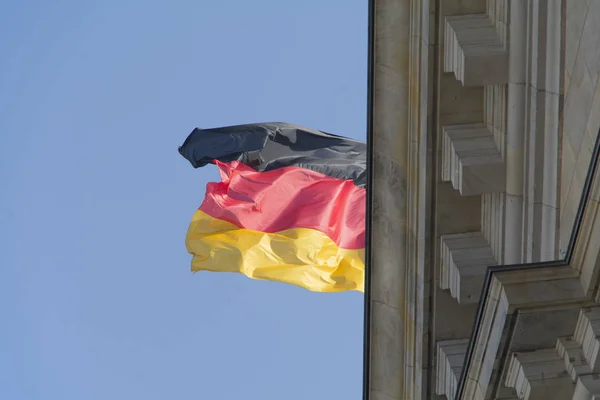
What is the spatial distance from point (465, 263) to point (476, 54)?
2.57 meters

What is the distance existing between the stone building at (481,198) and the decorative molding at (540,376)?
0.04 ft

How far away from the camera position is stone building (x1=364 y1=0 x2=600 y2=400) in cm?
1016

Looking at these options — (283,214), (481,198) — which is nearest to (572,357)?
(481,198)

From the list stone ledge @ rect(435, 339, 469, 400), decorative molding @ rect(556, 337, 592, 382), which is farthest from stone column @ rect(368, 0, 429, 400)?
decorative molding @ rect(556, 337, 592, 382)

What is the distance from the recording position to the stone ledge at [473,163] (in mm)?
13000

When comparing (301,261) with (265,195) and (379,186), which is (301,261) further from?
(379,186)

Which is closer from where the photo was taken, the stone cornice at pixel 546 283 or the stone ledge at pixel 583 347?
the stone ledge at pixel 583 347

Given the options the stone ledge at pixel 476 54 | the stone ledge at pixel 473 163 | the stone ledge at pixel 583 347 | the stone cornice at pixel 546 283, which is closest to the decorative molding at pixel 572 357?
the stone ledge at pixel 583 347

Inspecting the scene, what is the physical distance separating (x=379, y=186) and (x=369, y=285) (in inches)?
53.8

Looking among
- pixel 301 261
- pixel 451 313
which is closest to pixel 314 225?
pixel 301 261

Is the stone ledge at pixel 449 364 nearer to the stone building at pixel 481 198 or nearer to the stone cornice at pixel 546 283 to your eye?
the stone building at pixel 481 198

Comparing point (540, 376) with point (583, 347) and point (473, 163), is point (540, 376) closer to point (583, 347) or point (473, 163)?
point (583, 347)

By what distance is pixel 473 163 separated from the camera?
42.5 feet

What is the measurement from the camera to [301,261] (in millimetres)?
19016
